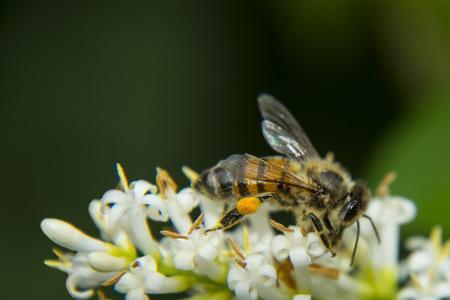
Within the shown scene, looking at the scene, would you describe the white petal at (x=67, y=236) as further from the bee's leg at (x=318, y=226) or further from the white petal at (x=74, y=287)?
the bee's leg at (x=318, y=226)

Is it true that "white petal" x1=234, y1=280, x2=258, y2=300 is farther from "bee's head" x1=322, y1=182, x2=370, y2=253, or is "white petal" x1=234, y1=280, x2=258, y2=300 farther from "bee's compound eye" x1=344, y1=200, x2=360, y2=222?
"bee's compound eye" x1=344, y1=200, x2=360, y2=222

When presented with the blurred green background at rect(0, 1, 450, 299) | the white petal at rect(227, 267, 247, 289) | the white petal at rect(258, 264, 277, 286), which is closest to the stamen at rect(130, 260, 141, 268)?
the white petal at rect(227, 267, 247, 289)

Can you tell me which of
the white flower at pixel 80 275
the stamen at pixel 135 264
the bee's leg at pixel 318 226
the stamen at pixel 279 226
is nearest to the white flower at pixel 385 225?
the bee's leg at pixel 318 226

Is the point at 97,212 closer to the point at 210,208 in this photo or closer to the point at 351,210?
the point at 210,208

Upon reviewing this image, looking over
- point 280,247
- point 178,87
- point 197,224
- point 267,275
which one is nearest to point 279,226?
point 280,247

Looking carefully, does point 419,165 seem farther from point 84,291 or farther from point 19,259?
point 19,259

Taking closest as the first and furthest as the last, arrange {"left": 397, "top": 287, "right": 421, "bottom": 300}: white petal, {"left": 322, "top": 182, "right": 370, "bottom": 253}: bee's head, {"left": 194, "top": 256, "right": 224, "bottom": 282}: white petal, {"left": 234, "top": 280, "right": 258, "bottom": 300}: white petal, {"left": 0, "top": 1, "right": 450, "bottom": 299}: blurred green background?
1. {"left": 234, "top": 280, "right": 258, "bottom": 300}: white petal
2. {"left": 194, "top": 256, "right": 224, "bottom": 282}: white petal
3. {"left": 322, "top": 182, "right": 370, "bottom": 253}: bee's head
4. {"left": 397, "top": 287, "right": 421, "bottom": 300}: white petal
5. {"left": 0, "top": 1, "right": 450, "bottom": 299}: blurred green background

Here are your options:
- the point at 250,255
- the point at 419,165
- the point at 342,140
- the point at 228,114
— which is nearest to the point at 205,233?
the point at 250,255
